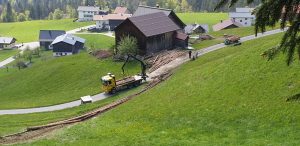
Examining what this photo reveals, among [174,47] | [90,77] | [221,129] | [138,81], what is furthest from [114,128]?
[174,47]

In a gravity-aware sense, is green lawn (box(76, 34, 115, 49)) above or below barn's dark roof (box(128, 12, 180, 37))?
below

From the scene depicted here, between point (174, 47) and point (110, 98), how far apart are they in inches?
1024

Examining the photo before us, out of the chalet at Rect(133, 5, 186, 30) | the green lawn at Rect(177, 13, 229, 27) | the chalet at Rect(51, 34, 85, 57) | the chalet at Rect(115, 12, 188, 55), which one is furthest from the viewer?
the green lawn at Rect(177, 13, 229, 27)

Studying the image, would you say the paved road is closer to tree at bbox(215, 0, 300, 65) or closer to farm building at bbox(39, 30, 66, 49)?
tree at bbox(215, 0, 300, 65)

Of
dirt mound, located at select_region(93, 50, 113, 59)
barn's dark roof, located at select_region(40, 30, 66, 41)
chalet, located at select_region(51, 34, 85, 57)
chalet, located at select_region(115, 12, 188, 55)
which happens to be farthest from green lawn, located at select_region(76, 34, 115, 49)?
chalet, located at select_region(115, 12, 188, 55)

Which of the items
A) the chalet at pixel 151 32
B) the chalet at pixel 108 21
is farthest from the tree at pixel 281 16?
the chalet at pixel 108 21

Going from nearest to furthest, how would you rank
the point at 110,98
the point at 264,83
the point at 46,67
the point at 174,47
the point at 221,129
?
the point at 221,129 → the point at 264,83 → the point at 110,98 → the point at 174,47 → the point at 46,67

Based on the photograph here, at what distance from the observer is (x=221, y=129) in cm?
2822

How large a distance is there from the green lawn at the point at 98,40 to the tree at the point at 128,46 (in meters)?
73.5

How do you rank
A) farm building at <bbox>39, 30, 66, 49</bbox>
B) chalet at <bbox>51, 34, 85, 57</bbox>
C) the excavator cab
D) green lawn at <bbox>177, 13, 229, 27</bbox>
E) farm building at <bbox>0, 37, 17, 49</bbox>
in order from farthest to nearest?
green lawn at <bbox>177, 13, 229, 27</bbox>, farm building at <bbox>0, 37, 17, 49</bbox>, farm building at <bbox>39, 30, 66, 49</bbox>, chalet at <bbox>51, 34, 85, 57</bbox>, the excavator cab

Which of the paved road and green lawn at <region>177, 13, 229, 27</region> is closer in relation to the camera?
the paved road

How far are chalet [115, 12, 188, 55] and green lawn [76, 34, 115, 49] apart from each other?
68.6 metres

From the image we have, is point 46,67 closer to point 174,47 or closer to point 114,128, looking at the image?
point 174,47

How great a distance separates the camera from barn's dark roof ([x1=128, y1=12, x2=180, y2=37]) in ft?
220
